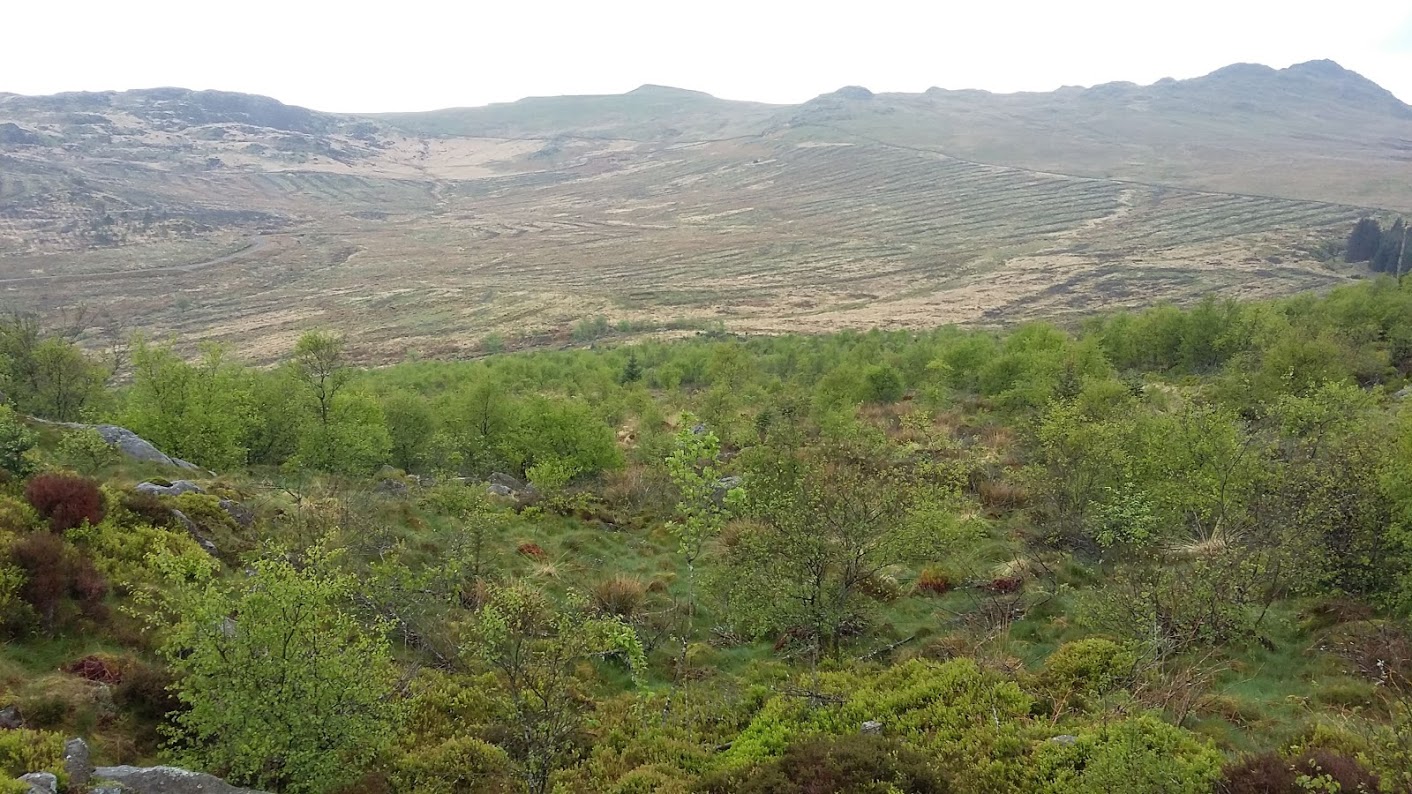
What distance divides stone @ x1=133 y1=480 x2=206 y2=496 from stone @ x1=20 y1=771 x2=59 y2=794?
9099 millimetres

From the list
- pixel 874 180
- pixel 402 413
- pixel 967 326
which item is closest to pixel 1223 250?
pixel 967 326

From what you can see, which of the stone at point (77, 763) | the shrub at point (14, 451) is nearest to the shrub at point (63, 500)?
the shrub at point (14, 451)

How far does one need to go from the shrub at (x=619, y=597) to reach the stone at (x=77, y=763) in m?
9.23

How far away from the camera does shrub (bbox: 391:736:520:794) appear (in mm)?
10500

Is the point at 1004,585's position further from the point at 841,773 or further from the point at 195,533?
the point at 195,533

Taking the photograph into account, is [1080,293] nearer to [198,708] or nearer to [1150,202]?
[1150,202]

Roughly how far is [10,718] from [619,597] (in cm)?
1048

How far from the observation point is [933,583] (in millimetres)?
17688

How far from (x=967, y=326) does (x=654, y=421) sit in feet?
190

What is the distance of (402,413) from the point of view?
3072 cm

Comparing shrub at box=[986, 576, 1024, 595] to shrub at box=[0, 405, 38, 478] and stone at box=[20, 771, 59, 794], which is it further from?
shrub at box=[0, 405, 38, 478]

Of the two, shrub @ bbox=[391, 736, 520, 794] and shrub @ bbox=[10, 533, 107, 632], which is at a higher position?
shrub @ bbox=[10, 533, 107, 632]

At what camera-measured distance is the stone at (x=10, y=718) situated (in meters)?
8.94

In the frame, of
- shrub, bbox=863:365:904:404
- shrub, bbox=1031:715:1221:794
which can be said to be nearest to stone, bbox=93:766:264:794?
shrub, bbox=1031:715:1221:794
